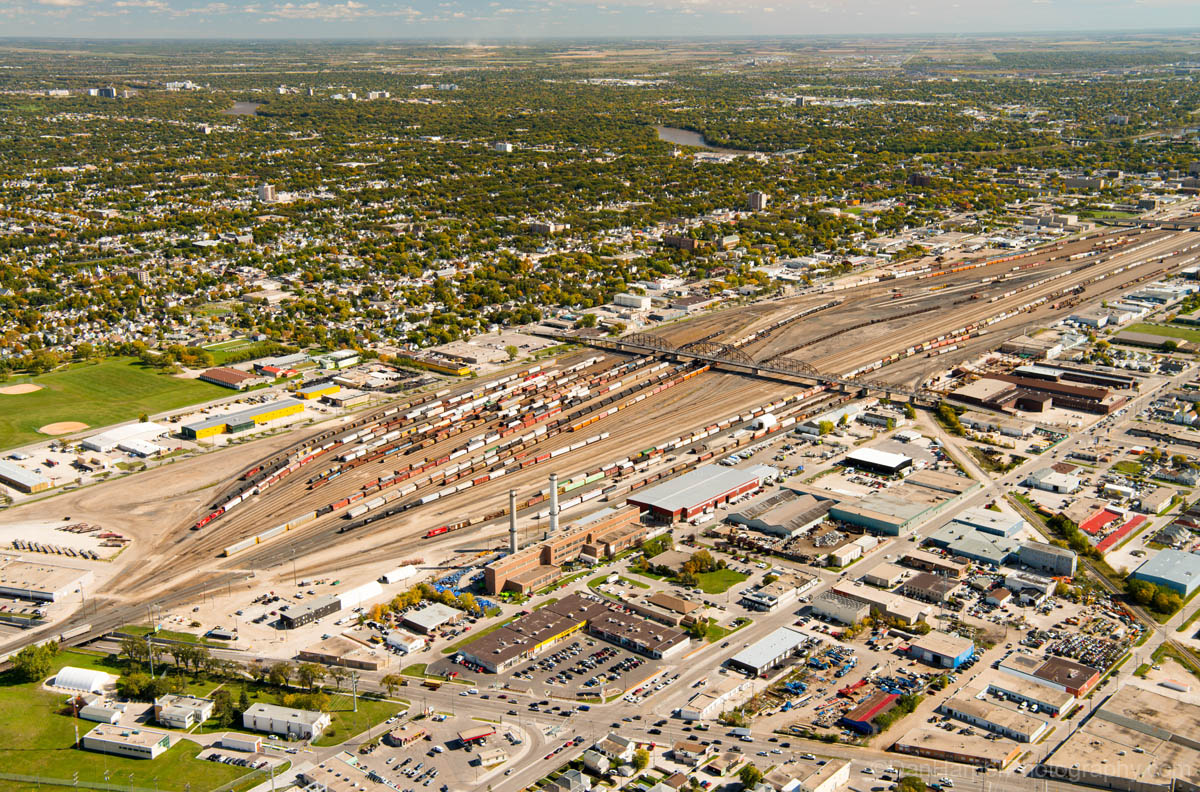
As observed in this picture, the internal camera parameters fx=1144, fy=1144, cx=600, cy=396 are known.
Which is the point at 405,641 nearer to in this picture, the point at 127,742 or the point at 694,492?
the point at 127,742

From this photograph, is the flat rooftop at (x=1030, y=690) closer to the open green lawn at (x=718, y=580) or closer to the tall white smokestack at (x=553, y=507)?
the open green lawn at (x=718, y=580)

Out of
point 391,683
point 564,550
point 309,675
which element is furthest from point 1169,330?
point 309,675

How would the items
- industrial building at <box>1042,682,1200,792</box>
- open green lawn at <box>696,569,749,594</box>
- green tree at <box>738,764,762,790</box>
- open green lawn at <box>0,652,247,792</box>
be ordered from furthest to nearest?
open green lawn at <box>696,569,749,594</box>
open green lawn at <box>0,652,247,792</box>
industrial building at <box>1042,682,1200,792</box>
green tree at <box>738,764,762,790</box>

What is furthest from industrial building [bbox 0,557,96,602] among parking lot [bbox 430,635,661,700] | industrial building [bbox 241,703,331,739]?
parking lot [bbox 430,635,661,700]

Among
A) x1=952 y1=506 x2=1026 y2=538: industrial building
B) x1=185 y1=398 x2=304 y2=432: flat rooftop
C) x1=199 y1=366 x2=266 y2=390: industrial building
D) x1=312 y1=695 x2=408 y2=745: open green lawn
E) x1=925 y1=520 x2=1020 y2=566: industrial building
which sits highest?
x1=199 y1=366 x2=266 y2=390: industrial building

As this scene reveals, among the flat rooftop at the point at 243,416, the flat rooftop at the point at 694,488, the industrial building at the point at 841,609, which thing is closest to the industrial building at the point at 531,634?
the industrial building at the point at 841,609

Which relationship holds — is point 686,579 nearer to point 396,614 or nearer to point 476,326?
point 396,614

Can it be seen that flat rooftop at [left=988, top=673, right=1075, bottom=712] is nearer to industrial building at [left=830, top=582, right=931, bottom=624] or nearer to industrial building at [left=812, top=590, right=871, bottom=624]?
industrial building at [left=830, top=582, right=931, bottom=624]
